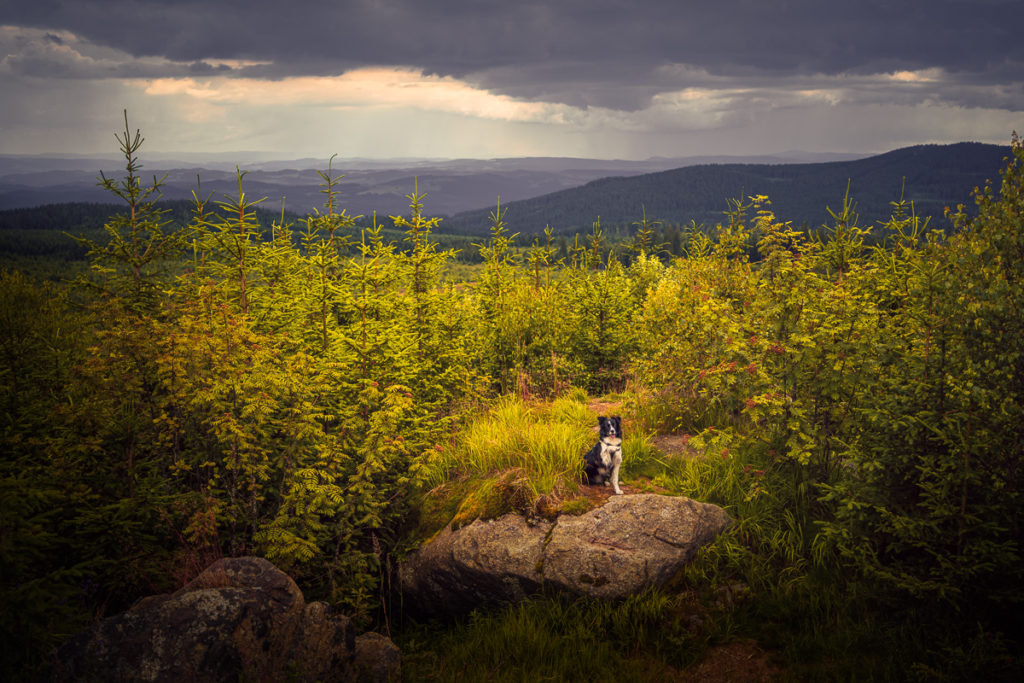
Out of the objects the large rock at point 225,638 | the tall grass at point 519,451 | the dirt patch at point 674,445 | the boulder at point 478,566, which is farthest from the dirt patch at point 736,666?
the large rock at point 225,638

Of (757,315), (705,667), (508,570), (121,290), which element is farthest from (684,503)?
(121,290)

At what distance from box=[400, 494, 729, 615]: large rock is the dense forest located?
26cm

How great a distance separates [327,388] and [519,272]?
791 cm

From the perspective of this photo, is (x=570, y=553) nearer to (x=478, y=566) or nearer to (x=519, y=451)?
(x=478, y=566)

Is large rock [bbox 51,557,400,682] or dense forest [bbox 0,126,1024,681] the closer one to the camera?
large rock [bbox 51,557,400,682]

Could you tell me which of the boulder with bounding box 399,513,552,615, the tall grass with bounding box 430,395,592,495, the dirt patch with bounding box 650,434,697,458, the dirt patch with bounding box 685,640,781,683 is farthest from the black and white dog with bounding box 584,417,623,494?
the dirt patch with bounding box 685,640,781,683

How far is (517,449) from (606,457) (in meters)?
1.40

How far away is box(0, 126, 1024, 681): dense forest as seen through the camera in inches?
182

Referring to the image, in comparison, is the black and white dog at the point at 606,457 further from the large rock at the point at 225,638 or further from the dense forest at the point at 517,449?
the large rock at the point at 225,638

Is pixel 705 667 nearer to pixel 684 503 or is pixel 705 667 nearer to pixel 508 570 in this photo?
pixel 684 503

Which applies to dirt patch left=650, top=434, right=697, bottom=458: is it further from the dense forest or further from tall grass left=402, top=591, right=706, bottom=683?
tall grass left=402, top=591, right=706, bottom=683

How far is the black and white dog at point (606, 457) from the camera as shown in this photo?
6.78m

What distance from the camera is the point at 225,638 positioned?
4582mm

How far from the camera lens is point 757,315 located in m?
6.99
